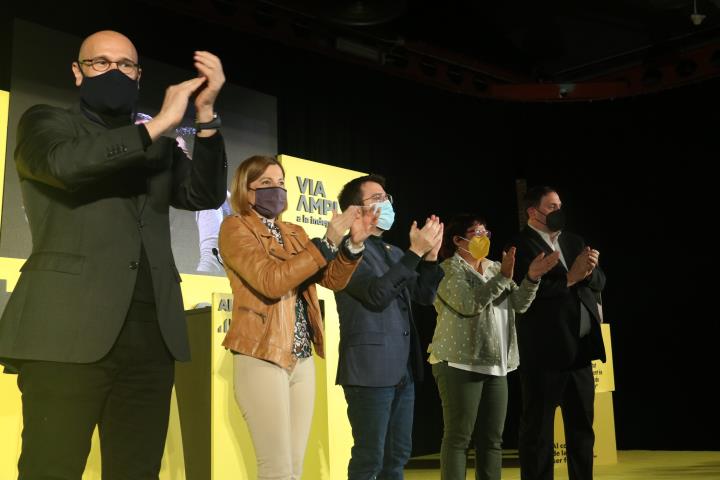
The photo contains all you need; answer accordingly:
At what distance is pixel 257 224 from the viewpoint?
241 centimetres

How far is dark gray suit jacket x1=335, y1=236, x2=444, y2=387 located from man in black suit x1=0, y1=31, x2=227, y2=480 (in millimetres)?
1031

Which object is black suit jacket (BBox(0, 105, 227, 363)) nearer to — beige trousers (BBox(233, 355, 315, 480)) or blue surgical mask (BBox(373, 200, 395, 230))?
beige trousers (BBox(233, 355, 315, 480))

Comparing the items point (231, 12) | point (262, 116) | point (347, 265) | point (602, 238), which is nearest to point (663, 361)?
point (602, 238)

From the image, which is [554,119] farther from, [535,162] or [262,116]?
[262,116]

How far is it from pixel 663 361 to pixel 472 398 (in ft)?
14.9

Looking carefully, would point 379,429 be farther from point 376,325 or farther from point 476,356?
point 476,356

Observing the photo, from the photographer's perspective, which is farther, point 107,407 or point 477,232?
point 477,232

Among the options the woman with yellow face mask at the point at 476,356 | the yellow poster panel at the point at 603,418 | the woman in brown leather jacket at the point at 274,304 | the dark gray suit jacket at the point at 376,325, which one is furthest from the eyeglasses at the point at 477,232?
the yellow poster panel at the point at 603,418

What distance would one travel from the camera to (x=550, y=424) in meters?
3.25

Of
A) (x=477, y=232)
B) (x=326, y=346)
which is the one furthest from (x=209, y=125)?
(x=326, y=346)

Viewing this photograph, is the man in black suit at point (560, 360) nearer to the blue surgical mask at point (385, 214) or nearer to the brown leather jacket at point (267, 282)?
the blue surgical mask at point (385, 214)

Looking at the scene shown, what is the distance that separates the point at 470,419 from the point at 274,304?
127 centimetres

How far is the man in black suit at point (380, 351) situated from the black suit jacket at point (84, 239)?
1040 millimetres

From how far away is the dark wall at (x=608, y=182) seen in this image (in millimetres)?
6754
